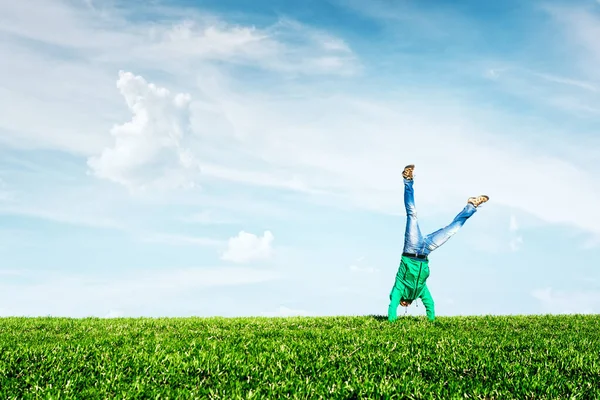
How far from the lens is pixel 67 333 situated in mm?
13781

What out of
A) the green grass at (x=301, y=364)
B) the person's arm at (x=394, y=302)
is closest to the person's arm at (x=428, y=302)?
the person's arm at (x=394, y=302)

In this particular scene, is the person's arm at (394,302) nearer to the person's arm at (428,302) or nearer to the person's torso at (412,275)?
the person's torso at (412,275)

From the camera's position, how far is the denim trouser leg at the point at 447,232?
50.9ft

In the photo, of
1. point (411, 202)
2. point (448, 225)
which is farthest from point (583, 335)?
point (411, 202)

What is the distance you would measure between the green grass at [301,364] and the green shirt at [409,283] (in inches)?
58.5

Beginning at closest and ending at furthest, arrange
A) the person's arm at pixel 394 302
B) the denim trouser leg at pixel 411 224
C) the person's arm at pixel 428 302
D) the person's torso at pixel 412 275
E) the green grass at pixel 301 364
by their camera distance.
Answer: the green grass at pixel 301 364 → the person's torso at pixel 412 275 → the denim trouser leg at pixel 411 224 → the person's arm at pixel 394 302 → the person's arm at pixel 428 302

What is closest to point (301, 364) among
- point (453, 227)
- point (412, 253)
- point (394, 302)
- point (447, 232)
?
point (394, 302)

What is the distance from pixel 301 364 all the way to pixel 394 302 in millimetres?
7051

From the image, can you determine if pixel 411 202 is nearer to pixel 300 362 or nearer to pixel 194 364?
pixel 300 362

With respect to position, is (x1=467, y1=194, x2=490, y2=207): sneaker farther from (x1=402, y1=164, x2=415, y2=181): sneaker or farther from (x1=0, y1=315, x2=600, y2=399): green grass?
(x1=0, y1=315, x2=600, y2=399): green grass

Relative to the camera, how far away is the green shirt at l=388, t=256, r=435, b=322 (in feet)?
50.1

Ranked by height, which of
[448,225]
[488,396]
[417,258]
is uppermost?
[448,225]

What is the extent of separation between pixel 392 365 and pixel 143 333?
674 cm

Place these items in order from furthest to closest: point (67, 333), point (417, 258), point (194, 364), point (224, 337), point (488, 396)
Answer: point (417, 258) → point (67, 333) → point (224, 337) → point (194, 364) → point (488, 396)
